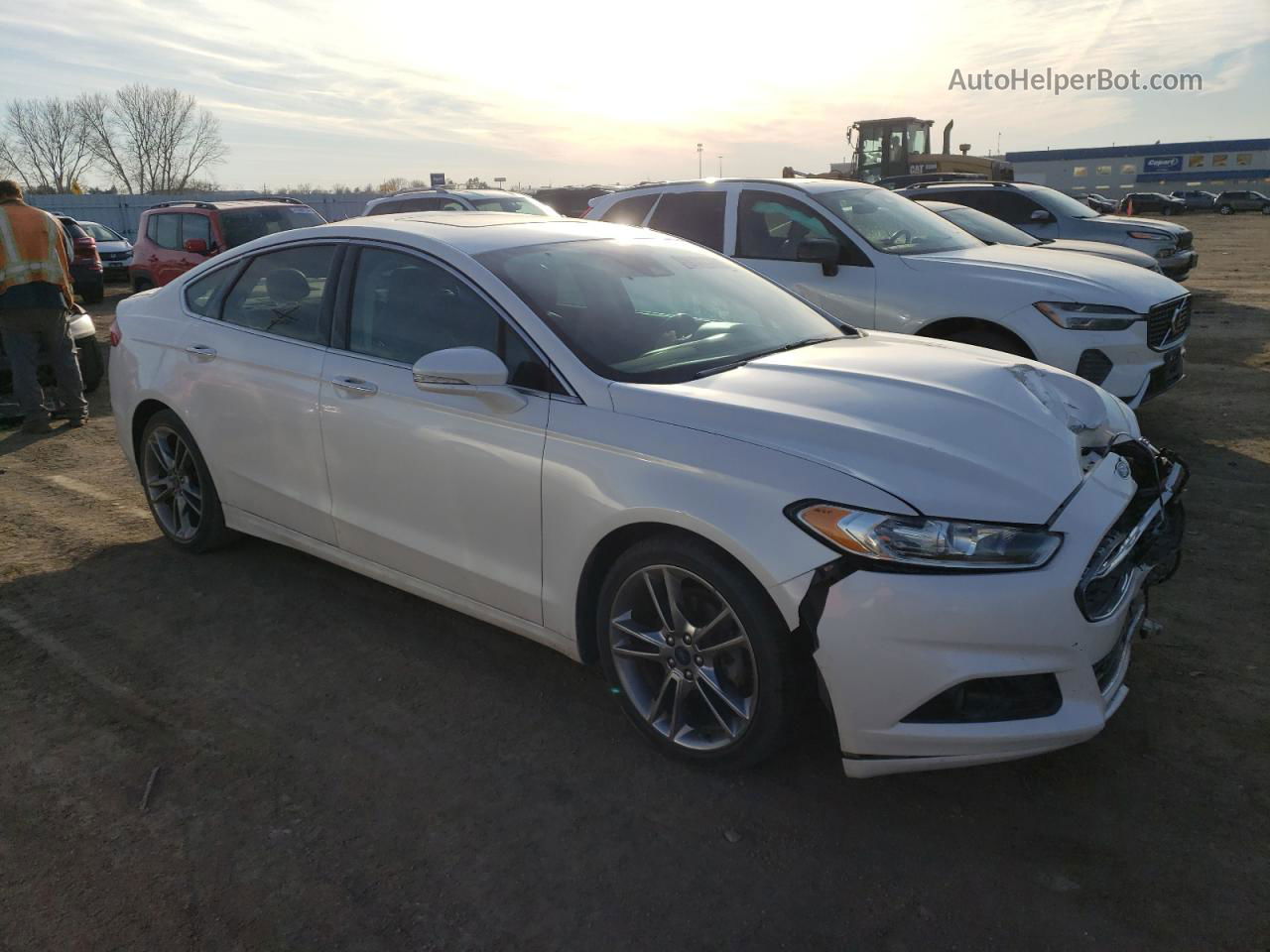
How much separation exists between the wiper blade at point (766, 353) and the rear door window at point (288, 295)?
1685mm

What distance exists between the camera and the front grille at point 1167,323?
6.12 m

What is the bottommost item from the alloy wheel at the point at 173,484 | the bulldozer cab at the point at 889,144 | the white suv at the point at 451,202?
the alloy wheel at the point at 173,484

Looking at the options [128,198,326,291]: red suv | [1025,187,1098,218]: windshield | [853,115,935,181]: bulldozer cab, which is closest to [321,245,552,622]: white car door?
[128,198,326,291]: red suv

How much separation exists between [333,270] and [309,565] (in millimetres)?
1593

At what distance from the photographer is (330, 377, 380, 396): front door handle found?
3732 millimetres

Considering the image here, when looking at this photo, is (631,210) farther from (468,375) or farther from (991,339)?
(468,375)

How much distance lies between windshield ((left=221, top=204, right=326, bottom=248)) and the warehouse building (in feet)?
218

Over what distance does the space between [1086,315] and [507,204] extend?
804 centimetres

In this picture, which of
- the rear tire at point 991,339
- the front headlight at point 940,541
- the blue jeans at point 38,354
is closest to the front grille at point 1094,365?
the rear tire at point 991,339

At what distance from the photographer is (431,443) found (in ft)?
11.5

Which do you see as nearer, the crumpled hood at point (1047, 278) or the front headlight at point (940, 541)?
the front headlight at point (940, 541)

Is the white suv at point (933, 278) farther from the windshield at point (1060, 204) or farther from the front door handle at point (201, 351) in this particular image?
the windshield at point (1060, 204)

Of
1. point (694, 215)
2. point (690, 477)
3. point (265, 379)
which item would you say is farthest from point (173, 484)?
point (694, 215)

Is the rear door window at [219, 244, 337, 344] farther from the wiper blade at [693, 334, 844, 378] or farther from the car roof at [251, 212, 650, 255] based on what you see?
the wiper blade at [693, 334, 844, 378]
